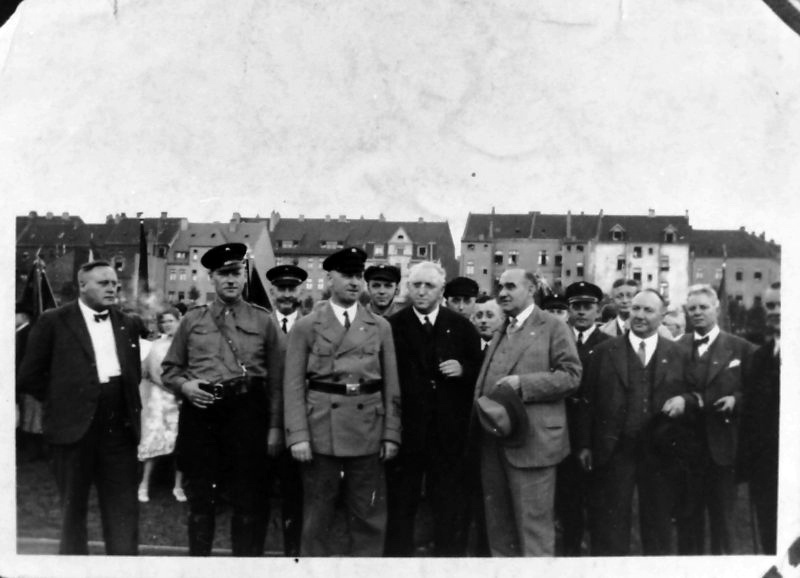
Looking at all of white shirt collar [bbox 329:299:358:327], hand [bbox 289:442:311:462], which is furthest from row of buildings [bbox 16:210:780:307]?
hand [bbox 289:442:311:462]

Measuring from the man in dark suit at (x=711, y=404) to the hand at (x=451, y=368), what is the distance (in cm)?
87

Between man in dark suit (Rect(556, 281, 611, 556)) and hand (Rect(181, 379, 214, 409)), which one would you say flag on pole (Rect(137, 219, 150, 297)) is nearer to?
hand (Rect(181, 379, 214, 409))

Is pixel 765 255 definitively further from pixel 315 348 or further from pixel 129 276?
pixel 129 276

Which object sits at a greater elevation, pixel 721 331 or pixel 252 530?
pixel 721 331

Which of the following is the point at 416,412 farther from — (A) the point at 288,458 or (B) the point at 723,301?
(B) the point at 723,301

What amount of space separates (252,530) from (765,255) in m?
2.24

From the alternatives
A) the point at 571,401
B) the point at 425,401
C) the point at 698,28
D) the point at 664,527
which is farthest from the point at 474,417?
the point at 698,28

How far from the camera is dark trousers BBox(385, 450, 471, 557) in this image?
2.55m

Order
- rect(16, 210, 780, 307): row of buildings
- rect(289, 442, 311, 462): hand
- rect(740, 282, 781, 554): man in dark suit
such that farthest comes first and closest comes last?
rect(740, 282, 781, 554): man in dark suit
rect(16, 210, 780, 307): row of buildings
rect(289, 442, 311, 462): hand

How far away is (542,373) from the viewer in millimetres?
2482

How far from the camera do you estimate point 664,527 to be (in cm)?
267

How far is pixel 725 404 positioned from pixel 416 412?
1185mm

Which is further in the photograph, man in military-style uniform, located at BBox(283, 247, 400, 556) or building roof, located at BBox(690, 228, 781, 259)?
building roof, located at BBox(690, 228, 781, 259)

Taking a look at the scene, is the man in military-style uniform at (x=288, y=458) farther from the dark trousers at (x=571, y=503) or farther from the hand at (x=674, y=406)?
the hand at (x=674, y=406)
